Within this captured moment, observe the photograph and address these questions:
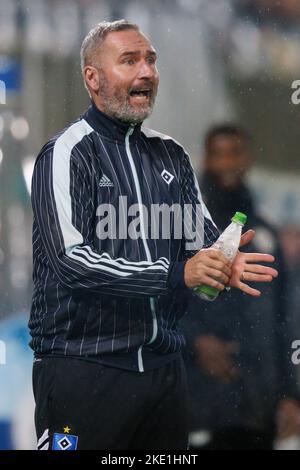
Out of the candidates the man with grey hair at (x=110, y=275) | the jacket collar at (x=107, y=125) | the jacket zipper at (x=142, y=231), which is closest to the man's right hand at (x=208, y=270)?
the man with grey hair at (x=110, y=275)

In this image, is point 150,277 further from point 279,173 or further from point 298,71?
point 298,71

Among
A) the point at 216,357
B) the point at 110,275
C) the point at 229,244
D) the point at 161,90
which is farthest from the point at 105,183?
the point at 216,357

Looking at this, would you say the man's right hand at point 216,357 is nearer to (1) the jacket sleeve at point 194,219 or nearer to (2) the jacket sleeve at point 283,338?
(2) the jacket sleeve at point 283,338

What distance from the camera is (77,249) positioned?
259 cm

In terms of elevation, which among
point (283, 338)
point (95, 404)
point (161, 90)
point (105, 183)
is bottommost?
point (95, 404)

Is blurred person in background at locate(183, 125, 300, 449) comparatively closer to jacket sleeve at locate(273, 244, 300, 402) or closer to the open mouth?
jacket sleeve at locate(273, 244, 300, 402)

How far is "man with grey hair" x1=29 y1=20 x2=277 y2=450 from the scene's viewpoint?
2619mm

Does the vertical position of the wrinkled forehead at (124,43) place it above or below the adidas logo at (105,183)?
above

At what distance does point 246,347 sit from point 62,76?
1.03 metres

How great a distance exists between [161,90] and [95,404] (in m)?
Answer: 1.00

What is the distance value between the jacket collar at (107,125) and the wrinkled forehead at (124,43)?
0.56 ft

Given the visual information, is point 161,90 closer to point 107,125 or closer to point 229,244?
point 107,125

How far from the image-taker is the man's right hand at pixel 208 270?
2.55 metres

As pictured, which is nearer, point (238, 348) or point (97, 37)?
point (97, 37)
